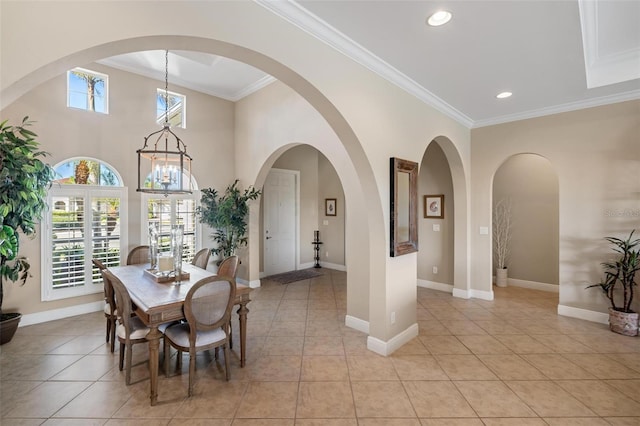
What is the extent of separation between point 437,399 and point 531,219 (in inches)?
179

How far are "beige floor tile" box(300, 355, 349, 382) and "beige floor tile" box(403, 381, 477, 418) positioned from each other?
1.92 feet

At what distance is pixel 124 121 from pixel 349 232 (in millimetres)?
3936

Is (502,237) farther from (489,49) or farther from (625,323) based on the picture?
(489,49)

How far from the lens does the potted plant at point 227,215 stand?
495 centimetres

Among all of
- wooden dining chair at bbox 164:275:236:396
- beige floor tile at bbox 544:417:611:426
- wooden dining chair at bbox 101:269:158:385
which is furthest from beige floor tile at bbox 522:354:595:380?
wooden dining chair at bbox 101:269:158:385

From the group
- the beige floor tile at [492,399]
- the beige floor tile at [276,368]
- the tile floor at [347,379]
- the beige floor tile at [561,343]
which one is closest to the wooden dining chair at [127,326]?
the tile floor at [347,379]

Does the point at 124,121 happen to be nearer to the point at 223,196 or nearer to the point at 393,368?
the point at 223,196

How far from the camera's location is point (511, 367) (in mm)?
2756

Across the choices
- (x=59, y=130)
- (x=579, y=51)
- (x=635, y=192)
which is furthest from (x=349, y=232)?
(x=59, y=130)

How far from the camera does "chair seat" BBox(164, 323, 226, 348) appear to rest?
2419mm

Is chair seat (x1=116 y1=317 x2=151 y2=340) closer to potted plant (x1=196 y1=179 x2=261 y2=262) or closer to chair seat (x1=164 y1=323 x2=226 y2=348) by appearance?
chair seat (x1=164 y1=323 x2=226 y2=348)

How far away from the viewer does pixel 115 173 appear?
14.5ft

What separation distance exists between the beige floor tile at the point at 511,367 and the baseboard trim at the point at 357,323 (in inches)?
48.7

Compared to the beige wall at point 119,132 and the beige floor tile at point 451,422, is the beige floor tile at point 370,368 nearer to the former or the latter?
the beige floor tile at point 451,422
